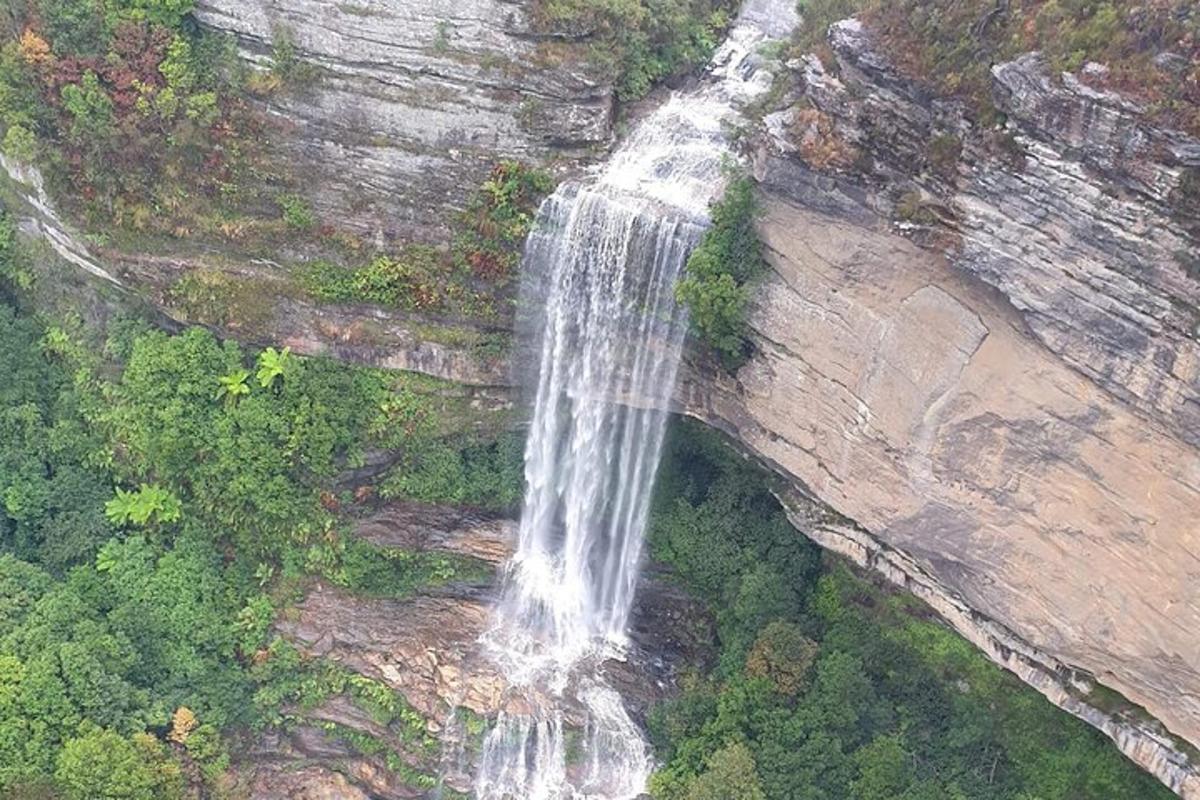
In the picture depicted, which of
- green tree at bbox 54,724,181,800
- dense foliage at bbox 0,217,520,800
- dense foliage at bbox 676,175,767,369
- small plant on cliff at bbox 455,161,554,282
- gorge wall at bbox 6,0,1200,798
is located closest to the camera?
gorge wall at bbox 6,0,1200,798

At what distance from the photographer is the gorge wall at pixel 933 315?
1316 centimetres

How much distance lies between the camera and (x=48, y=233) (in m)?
21.0

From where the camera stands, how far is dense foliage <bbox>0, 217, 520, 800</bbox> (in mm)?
19250

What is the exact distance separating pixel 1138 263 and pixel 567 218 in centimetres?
927

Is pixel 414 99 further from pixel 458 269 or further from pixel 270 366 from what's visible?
pixel 270 366

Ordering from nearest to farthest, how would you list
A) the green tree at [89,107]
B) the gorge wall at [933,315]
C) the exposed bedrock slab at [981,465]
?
the gorge wall at [933,315]
the exposed bedrock slab at [981,465]
the green tree at [89,107]

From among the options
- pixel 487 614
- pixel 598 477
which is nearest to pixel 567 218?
pixel 598 477

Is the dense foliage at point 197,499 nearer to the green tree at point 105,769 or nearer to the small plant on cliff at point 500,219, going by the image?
the green tree at point 105,769

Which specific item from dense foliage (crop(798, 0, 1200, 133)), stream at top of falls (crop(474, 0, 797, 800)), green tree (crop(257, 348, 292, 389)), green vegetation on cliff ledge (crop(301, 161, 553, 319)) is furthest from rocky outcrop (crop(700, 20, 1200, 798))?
green tree (crop(257, 348, 292, 389))

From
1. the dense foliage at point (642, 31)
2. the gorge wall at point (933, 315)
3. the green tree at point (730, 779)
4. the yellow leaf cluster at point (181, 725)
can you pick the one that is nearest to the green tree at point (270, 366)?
the gorge wall at point (933, 315)

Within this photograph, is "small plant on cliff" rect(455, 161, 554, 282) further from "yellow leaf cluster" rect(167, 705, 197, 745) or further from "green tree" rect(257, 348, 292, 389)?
"yellow leaf cluster" rect(167, 705, 197, 745)

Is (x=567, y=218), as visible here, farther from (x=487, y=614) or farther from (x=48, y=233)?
(x=48, y=233)

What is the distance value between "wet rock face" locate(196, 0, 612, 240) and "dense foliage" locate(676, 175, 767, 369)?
3670mm

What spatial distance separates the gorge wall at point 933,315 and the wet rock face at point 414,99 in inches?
1.7
